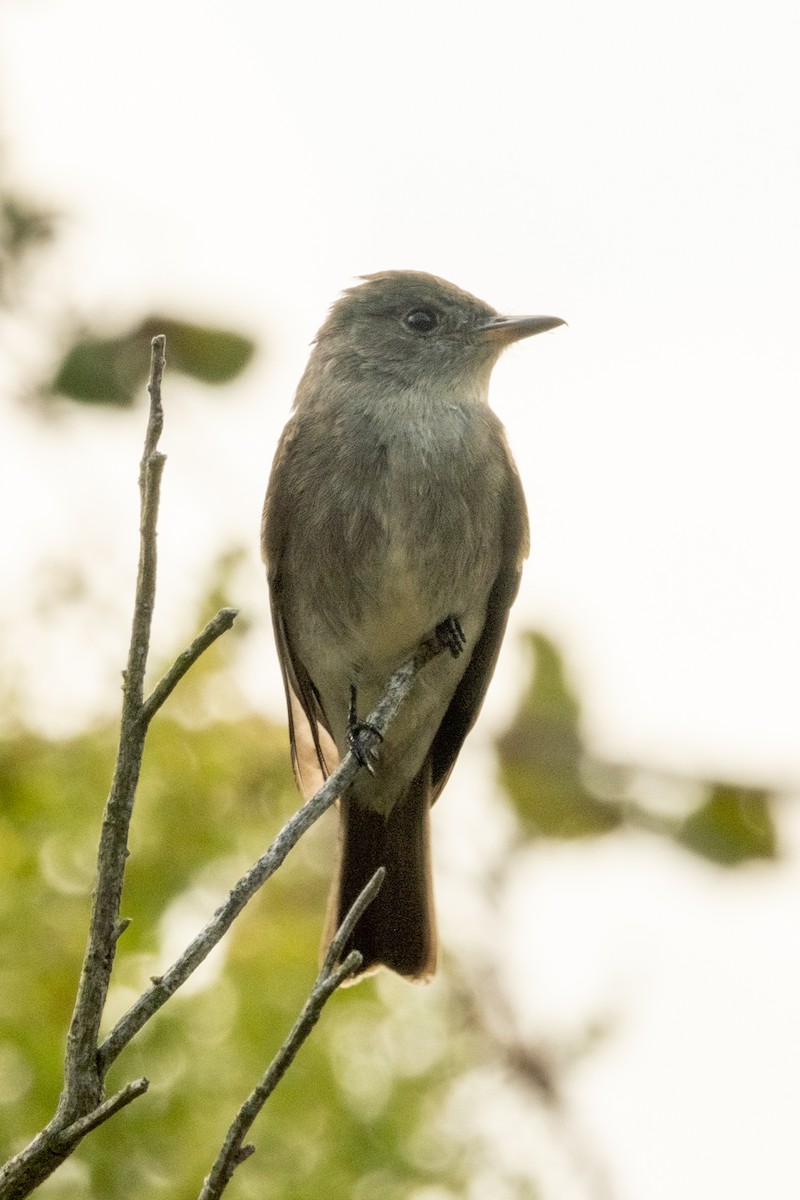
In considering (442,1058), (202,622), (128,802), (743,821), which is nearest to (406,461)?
(202,622)

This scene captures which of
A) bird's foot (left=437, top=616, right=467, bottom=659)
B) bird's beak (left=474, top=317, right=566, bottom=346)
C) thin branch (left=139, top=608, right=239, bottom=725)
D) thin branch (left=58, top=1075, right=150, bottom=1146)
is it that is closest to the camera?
thin branch (left=58, top=1075, right=150, bottom=1146)

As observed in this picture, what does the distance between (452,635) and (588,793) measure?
2.36ft

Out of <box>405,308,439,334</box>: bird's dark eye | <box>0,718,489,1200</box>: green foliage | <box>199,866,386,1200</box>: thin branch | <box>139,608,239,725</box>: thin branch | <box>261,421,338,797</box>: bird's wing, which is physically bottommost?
<box>0,718,489,1200</box>: green foliage

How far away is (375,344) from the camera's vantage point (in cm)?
561

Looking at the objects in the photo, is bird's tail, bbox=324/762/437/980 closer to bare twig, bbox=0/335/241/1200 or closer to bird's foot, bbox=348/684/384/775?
bird's foot, bbox=348/684/384/775

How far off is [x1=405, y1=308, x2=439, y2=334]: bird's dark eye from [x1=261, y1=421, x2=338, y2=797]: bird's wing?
2.19 ft

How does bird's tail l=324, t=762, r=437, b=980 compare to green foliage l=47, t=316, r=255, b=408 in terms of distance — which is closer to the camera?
green foliage l=47, t=316, r=255, b=408

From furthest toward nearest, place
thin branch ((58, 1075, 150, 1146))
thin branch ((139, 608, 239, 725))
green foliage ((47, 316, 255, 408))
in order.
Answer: green foliage ((47, 316, 255, 408))
thin branch ((139, 608, 239, 725))
thin branch ((58, 1075, 150, 1146))

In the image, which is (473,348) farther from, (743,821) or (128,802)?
(128,802)

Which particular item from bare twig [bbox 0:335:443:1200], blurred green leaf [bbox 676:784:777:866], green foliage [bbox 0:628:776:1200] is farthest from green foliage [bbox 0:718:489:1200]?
bare twig [bbox 0:335:443:1200]

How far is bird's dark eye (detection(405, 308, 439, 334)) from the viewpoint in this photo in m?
5.69

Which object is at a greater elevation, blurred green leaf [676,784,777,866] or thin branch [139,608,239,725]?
thin branch [139,608,239,725]

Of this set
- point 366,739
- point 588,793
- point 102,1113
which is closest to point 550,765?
Result: point 588,793

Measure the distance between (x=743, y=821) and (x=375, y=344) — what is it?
227 centimetres
